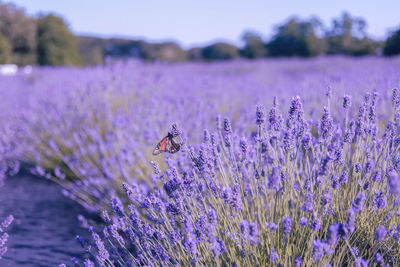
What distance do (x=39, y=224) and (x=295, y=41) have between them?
2058 cm

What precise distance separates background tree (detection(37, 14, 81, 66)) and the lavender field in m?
17.1

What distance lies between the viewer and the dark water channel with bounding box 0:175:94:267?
234 cm

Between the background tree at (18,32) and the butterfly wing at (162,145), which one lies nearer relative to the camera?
the butterfly wing at (162,145)

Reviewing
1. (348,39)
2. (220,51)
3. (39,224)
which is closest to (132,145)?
(39,224)

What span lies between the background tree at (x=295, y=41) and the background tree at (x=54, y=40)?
13.3 metres

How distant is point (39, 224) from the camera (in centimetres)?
294

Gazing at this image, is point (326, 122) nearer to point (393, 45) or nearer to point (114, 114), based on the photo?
point (114, 114)

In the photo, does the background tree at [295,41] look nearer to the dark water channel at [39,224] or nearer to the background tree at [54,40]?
the background tree at [54,40]

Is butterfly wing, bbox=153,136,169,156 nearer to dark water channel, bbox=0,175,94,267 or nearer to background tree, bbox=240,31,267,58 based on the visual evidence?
dark water channel, bbox=0,175,94,267

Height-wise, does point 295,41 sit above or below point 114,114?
above

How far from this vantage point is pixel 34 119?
4.55m

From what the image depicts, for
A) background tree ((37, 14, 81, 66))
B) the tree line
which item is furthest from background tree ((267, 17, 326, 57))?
background tree ((37, 14, 81, 66))

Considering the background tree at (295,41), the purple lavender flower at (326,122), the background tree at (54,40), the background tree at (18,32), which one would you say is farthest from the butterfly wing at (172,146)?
the background tree at (18,32)

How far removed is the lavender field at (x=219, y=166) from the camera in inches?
55.2
